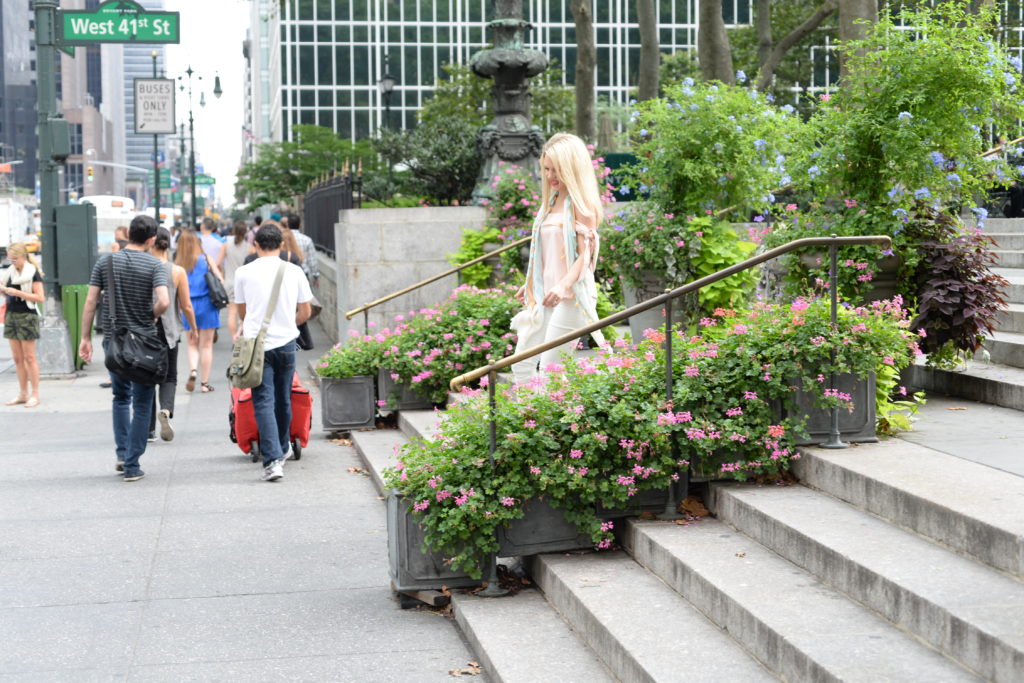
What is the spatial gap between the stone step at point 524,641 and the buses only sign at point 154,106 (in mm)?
28663

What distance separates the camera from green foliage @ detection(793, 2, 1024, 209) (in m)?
7.84

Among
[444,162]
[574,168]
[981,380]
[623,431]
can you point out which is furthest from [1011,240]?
[623,431]

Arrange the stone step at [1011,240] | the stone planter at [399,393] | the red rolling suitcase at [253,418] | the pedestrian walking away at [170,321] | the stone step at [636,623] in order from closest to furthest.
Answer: the stone step at [636,623] < the red rolling suitcase at [253,418] < the pedestrian walking away at [170,321] < the stone planter at [399,393] < the stone step at [1011,240]

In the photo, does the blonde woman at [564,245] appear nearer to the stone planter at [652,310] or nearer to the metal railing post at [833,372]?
the metal railing post at [833,372]

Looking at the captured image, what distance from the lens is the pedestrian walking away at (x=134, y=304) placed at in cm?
990

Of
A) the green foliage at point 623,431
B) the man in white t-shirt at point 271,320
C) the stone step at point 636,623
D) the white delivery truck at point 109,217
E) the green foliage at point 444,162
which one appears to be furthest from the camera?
the white delivery truck at point 109,217

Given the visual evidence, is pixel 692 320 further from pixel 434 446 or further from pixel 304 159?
pixel 304 159

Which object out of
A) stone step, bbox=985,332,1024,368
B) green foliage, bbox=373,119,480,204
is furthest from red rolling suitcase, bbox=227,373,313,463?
green foliage, bbox=373,119,480,204

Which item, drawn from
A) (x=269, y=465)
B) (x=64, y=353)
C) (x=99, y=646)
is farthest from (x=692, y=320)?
(x=64, y=353)

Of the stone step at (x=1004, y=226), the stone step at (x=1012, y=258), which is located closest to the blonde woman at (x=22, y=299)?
the stone step at (x=1012, y=258)

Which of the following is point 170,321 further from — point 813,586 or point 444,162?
point 444,162

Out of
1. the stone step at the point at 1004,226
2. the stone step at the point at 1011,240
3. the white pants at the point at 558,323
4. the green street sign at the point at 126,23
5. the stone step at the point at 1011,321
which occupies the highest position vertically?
the green street sign at the point at 126,23

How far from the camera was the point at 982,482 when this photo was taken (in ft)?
18.6

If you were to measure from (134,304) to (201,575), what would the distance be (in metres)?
3.28
